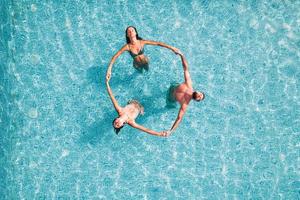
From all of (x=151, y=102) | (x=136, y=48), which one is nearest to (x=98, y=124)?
(x=151, y=102)

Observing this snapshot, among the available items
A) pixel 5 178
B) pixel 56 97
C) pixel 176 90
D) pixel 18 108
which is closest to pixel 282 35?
pixel 176 90

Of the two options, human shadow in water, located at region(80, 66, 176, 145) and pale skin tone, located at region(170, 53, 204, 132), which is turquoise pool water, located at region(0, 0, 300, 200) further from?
pale skin tone, located at region(170, 53, 204, 132)

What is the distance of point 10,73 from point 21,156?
59.7 inches

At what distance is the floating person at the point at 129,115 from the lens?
4493 mm

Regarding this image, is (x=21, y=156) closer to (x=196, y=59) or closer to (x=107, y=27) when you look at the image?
(x=107, y=27)

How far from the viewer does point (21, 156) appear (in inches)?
228

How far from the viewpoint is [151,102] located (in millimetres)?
5672

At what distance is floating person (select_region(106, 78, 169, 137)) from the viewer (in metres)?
4.49

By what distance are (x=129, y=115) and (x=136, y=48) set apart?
3.39 ft

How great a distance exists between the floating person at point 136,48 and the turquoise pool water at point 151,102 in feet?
0.92

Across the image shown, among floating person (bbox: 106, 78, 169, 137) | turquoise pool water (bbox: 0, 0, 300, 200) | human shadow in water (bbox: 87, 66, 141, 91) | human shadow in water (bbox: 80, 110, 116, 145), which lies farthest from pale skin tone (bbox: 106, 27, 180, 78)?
human shadow in water (bbox: 80, 110, 116, 145)

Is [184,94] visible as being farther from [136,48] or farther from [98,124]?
[98,124]

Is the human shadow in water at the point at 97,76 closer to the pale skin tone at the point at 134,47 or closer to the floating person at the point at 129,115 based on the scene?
the floating person at the point at 129,115

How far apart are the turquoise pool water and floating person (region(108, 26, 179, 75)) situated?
0.28 m
